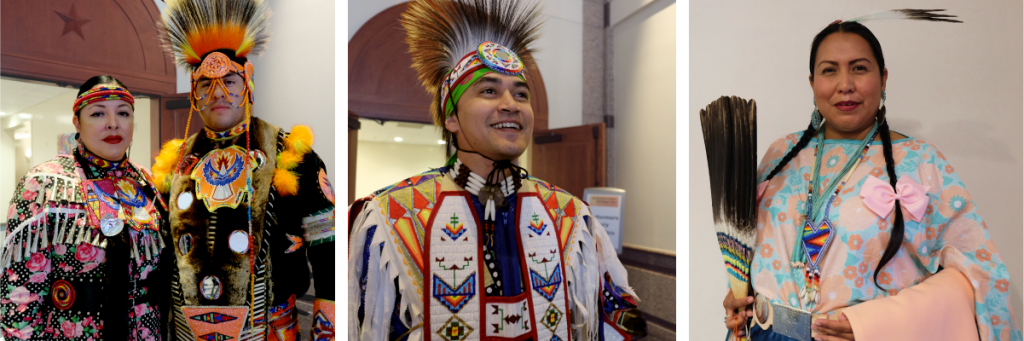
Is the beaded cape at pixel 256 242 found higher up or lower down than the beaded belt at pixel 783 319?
higher up

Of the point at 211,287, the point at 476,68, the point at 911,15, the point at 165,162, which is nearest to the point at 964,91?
the point at 911,15

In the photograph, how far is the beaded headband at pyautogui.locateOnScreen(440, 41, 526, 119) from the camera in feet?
3.84

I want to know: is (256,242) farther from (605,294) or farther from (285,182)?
(605,294)

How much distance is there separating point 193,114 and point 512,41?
0.88 meters

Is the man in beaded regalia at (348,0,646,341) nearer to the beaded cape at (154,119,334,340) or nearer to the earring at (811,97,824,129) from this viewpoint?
the beaded cape at (154,119,334,340)

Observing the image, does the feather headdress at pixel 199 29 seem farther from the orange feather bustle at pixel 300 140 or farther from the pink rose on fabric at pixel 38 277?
the pink rose on fabric at pixel 38 277

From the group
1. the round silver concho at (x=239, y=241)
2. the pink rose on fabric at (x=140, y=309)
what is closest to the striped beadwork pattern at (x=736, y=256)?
the round silver concho at (x=239, y=241)

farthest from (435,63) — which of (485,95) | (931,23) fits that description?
(931,23)

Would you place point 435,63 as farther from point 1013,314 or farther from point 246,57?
point 1013,314

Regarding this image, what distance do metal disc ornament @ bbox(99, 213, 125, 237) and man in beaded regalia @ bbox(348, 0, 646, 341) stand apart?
0.60 m

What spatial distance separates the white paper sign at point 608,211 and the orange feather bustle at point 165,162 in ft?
3.68

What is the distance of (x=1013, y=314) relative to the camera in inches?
49.5

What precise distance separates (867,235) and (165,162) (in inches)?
72.4

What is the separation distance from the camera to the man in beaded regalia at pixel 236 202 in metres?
1.29
